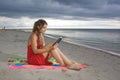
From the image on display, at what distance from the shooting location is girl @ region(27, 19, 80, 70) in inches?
277

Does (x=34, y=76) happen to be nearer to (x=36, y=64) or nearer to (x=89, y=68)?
(x=36, y=64)

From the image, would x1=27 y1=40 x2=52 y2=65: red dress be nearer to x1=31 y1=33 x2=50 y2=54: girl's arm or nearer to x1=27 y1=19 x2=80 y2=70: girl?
x1=27 y1=19 x2=80 y2=70: girl

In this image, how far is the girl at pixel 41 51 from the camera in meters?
7.05

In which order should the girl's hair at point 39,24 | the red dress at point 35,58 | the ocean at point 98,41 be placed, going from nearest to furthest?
the girl's hair at point 39,24, the red dress at point 35,58, the ocean at point 98,41

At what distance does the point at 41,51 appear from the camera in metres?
7.04

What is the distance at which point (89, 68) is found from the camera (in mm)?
7602

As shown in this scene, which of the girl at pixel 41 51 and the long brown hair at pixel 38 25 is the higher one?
the long brown hair at pixel 38 25

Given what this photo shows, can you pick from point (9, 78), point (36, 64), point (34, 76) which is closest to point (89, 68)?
point (36, 64)

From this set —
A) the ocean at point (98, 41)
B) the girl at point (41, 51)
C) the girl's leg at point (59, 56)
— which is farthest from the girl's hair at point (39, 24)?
the ocean at point (98, 41)

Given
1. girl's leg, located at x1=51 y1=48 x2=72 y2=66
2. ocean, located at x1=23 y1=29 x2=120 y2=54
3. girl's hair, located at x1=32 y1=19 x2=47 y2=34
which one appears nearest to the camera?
girl's hair, located at x1=32 y1=19 x2=47 y2=34

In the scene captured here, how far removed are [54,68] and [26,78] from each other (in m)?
1.36

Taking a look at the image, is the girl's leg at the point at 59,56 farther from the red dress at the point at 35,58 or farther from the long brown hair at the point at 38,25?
the long brown hair at the point at 38,25

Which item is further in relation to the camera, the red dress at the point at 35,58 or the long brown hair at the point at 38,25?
the red dress at the point at 35,58

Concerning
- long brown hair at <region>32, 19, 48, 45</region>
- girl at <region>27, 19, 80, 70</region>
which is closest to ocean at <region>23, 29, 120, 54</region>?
girl at <region>27, 19, 80, 70</region>
